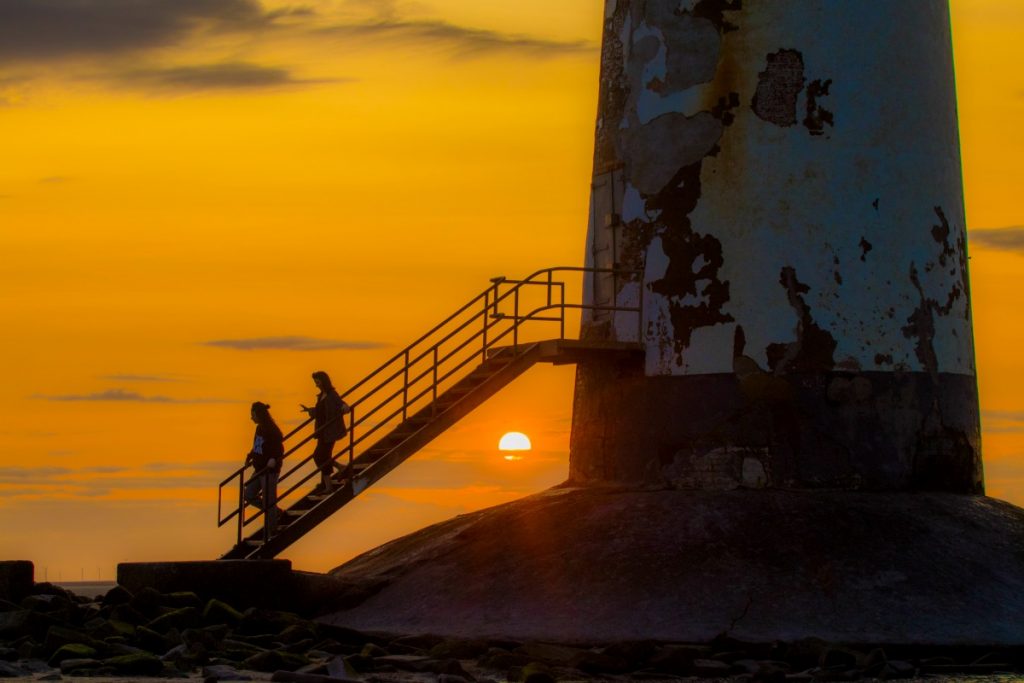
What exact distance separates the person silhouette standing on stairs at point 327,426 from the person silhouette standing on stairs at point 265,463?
0.40 m

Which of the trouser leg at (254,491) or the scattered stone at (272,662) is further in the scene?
the trouser leg at (254,491)

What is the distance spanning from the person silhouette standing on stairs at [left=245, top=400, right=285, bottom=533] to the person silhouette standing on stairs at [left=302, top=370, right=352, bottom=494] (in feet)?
1.31

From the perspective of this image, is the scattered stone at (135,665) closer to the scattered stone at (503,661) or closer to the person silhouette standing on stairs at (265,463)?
the scattered stone at (503,661)

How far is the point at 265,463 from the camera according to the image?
18.9m

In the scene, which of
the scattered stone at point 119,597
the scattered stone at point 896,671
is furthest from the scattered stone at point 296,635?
the scattered stone at point 896,671

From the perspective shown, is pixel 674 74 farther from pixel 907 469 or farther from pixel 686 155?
pixel 907 469

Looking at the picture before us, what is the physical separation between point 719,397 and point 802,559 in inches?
83.4

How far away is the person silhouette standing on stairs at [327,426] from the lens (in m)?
19.1

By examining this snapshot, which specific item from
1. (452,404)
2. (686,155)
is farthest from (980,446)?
(452,404)

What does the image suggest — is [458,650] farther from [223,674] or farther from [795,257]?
[795,257]

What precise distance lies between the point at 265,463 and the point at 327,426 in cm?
76

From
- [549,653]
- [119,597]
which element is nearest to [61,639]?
[119,597]

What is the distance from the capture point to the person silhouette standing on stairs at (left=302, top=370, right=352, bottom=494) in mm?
19094

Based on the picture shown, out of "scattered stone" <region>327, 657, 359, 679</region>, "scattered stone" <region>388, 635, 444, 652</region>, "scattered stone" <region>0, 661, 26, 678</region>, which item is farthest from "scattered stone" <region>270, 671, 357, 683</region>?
"scattered stone" <region>388, 635, 444, 652</region>
